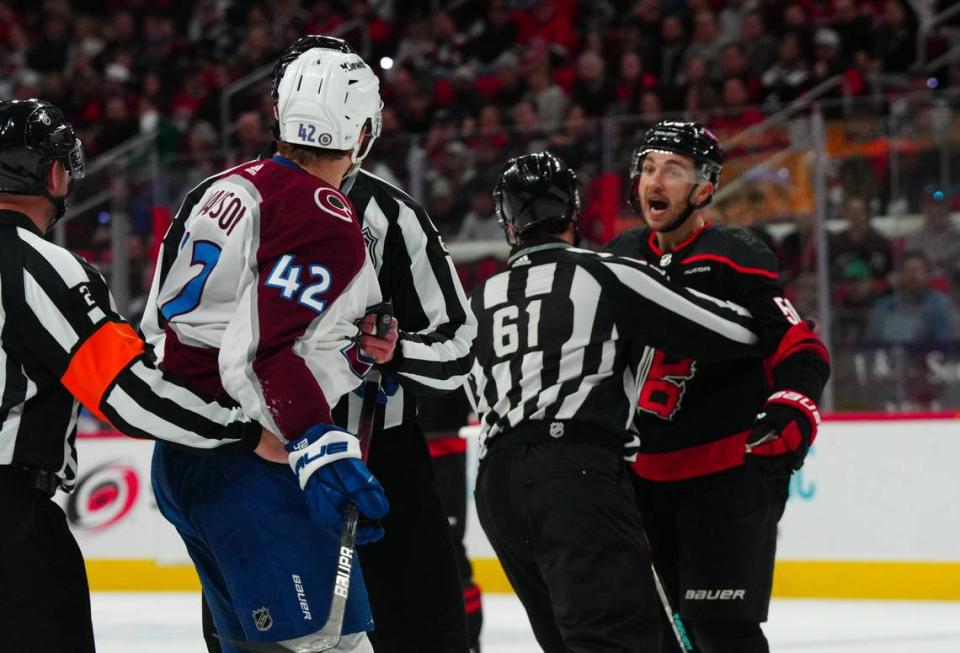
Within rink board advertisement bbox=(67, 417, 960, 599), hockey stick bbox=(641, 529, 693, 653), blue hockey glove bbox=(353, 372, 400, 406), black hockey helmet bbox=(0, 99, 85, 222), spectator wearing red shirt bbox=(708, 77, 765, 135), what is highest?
spectator wearing red shirt bbox=(708, 77, 765, 135)

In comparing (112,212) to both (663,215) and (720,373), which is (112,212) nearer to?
(663,215)

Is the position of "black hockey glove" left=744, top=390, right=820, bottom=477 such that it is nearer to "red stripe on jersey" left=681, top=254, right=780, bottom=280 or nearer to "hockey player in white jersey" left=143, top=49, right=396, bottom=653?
"red stripe on jersey" left=681, top=254, right=780, bottom=280

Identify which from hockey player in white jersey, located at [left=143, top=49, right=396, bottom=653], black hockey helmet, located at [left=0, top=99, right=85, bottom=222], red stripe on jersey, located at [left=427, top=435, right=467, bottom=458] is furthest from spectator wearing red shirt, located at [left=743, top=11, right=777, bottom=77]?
hockey player in white jersey, located at [left=143, top=49, right=396, bottom=653]

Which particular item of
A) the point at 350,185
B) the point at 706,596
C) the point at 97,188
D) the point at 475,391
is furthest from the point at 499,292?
the point at 97,188

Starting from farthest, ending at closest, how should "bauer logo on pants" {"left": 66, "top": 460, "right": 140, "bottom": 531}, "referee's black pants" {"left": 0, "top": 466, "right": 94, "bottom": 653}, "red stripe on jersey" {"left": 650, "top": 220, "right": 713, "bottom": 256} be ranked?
"bauer logo on pants" {"left": 66, "top": 460, "right": 140, "bottom": 531}, "red stripe on jersey" {"left": 650, "top": 220, "right": 713, "bottom": 256}, "referee's black pants" {"left": 0, "top": 466, "right": 94, "bottom": 653}

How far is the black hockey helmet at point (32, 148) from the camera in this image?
2.68 metres

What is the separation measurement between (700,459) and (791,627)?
8.18 ft

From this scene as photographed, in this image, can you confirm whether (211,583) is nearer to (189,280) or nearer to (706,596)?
(189,280)

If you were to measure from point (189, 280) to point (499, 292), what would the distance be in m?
0.97

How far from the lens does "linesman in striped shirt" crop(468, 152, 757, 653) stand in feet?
9.45

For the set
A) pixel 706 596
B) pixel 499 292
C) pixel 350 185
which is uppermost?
pixel 350 185

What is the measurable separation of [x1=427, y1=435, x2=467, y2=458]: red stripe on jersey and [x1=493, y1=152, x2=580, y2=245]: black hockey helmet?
1770 millimetres

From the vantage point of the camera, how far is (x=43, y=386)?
2.57m

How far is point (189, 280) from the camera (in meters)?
2.32
